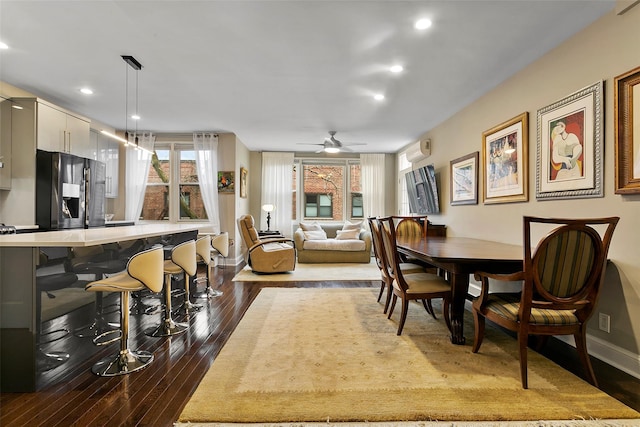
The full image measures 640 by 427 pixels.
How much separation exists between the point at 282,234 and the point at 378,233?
14.9 ft

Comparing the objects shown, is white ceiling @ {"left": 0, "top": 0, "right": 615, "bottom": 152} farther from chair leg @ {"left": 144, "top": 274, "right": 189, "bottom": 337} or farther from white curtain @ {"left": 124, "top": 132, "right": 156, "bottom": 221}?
chair leg @ {"left": 144, "top": 274, "right": 189, "bottom": 337}

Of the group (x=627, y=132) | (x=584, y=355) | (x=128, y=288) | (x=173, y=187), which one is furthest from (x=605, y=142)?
(x=173, y=187)

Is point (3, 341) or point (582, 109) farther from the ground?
point (582, 109)

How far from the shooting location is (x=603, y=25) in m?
2.22

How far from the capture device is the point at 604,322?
2197mm

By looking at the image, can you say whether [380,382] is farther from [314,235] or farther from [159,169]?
[159,169]

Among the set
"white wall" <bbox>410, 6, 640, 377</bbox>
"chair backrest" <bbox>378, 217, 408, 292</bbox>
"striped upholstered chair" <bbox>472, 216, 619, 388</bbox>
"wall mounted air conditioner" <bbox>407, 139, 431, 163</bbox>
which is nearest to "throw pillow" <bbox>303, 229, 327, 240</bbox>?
"wall mounted air conditioner" <bbox>407, 139, 431, 163</bbox>

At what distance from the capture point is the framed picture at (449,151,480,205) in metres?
3.93

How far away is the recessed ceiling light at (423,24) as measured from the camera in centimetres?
231

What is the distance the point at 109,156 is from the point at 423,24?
5.61 meters

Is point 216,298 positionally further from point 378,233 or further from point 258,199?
point 258,199

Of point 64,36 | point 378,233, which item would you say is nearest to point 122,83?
point 64,36

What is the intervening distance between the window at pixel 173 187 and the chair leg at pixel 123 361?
13.7 ft

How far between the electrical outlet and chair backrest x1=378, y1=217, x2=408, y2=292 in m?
Result: 1.37
